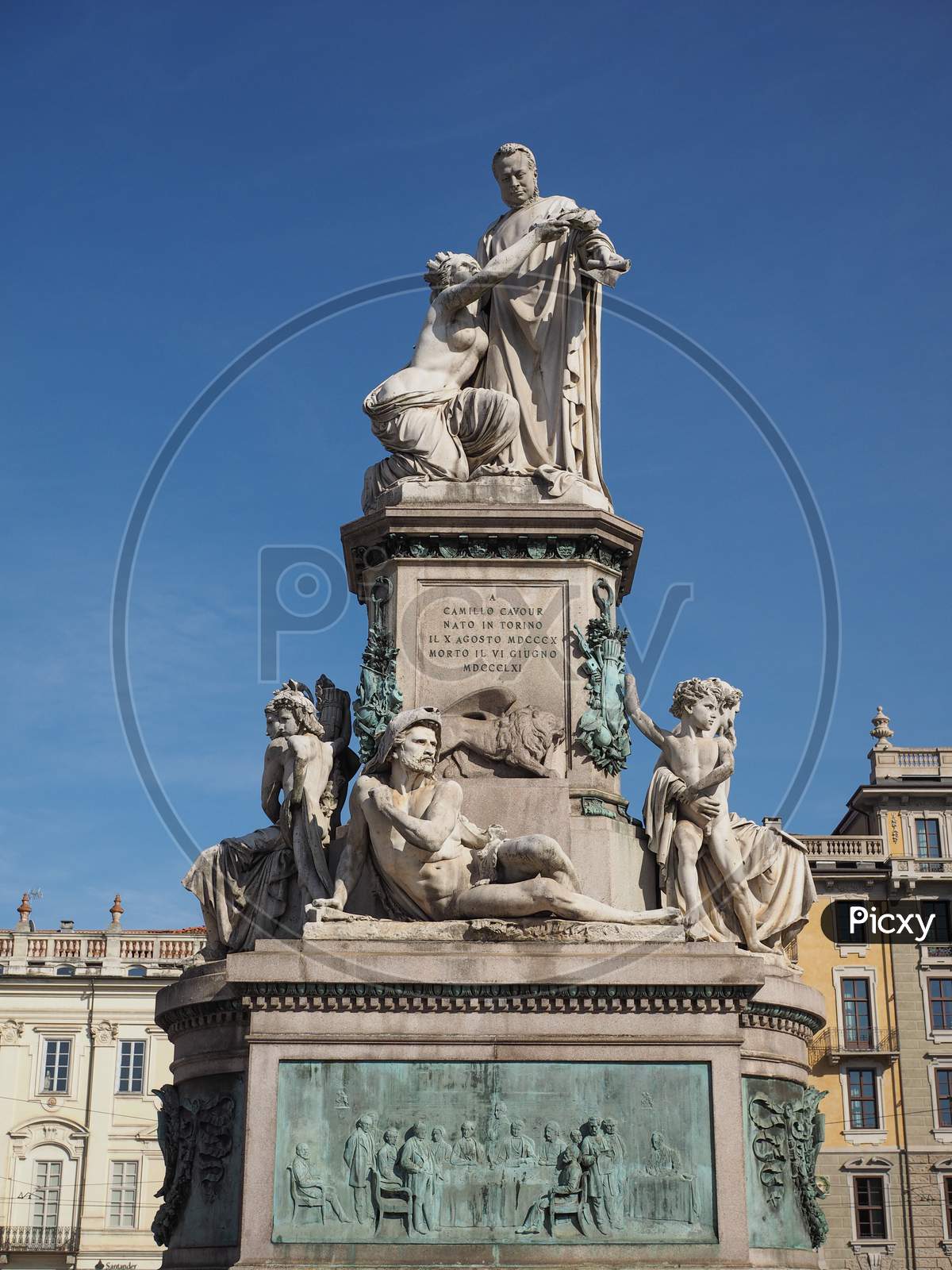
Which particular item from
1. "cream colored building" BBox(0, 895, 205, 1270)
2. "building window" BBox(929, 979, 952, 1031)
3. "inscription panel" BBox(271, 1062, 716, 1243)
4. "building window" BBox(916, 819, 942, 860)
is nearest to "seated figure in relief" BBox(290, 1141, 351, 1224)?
"inscription panel" BBox(271, 1062, 716, 1243)

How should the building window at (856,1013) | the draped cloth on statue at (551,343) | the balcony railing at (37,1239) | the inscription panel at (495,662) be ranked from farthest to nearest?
the balcony railing at (37,1239)
the building window at (856,1013)
the draped cloth on statue at (551,343)
the inscription panel at (495,662)

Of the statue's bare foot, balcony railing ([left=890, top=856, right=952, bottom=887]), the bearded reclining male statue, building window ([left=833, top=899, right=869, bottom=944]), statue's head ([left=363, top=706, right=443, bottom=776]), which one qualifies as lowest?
the statue's bare foot

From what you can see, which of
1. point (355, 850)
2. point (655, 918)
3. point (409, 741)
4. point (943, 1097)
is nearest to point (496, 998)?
A: point (655, 918)

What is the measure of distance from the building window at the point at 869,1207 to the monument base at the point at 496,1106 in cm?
4430

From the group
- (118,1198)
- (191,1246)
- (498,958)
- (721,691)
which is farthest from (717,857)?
(118,1198)

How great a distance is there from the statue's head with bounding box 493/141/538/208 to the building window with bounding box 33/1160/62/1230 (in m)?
50.7

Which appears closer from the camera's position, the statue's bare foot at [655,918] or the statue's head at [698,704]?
the statue's bare foot at [655,918]

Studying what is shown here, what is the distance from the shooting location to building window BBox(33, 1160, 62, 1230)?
201 ft

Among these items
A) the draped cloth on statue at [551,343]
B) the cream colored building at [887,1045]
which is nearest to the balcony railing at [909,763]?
the cream colored building at [887,1045]

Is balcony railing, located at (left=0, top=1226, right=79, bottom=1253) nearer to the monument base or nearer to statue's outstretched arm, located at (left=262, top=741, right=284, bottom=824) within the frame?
statue's outstretched arm, located at (left=262, top=741, right=284, bottom=824)

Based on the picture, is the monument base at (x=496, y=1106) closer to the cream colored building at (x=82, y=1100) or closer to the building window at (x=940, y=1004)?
the building window at (x=940, y=1004)

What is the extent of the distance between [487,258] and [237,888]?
8230 mm

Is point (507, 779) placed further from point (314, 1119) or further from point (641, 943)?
point (314, 1119)

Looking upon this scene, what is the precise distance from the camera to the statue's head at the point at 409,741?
16.5 metres
